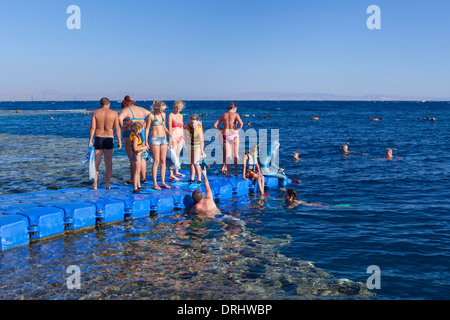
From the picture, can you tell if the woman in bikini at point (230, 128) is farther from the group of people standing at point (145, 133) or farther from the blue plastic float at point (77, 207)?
the blue plastic float at point (77, 207)

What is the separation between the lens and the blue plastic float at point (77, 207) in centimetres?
767

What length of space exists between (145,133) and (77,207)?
114 inches

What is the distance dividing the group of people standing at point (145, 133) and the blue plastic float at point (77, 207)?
1.75ft

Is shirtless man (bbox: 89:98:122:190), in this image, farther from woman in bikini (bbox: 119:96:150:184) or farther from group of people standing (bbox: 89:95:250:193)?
woman in bikini (bbox: 119:96:150:184)

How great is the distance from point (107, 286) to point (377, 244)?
617cm

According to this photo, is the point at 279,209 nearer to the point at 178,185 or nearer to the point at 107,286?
the point at 178,185

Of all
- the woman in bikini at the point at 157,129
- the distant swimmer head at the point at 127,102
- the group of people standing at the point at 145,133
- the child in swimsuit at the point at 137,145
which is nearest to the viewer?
the group of people standing at the point at 145,133

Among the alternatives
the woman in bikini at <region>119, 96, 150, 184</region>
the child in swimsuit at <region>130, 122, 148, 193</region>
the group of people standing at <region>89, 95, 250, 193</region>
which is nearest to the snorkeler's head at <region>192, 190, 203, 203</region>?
the group of people standing at <region>89, 95, 250, 193</region>

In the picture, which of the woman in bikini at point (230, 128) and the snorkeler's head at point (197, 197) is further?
the woman in bikini at point (230, 128)

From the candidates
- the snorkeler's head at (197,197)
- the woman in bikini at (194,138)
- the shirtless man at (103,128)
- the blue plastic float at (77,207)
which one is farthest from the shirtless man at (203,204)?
the shirtless man at (103,128)

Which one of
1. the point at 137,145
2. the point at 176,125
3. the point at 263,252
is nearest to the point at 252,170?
the point at 176,125

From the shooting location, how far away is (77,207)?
8.64 m

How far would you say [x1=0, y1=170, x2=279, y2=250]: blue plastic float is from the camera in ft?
25.2
